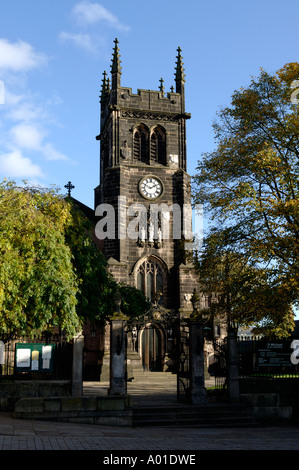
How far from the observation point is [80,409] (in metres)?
14.5

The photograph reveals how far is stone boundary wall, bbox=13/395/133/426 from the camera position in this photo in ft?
46.3

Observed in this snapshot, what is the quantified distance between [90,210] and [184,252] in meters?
18.8

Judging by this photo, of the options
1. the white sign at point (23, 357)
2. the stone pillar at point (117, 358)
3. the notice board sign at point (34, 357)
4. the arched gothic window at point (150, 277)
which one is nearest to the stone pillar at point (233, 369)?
the stone pillar at point (117, 358)

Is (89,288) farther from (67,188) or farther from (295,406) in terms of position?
(67,188)

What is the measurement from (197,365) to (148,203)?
18638 millimetres

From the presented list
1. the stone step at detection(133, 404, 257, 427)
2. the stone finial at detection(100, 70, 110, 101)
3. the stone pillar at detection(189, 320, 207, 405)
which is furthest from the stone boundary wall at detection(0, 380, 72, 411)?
the stone finial at detection(100, 70, 110, 101)

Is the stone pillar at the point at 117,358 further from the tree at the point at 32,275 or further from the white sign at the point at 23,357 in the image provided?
the white sign at the point at 23,357

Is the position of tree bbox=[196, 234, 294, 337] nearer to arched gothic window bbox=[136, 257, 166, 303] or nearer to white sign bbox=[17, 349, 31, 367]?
white sign bbox=[17, 349, 31, 367]

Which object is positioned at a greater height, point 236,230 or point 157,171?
point 157,171

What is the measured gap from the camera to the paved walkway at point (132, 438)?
1026cm

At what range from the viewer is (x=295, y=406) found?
56.8 ft

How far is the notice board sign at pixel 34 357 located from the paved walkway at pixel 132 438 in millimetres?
1650

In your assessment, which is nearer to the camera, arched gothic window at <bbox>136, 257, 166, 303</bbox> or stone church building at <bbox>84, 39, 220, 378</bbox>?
stone church building at <bbox>84, 39, 220, 378</bbox>
